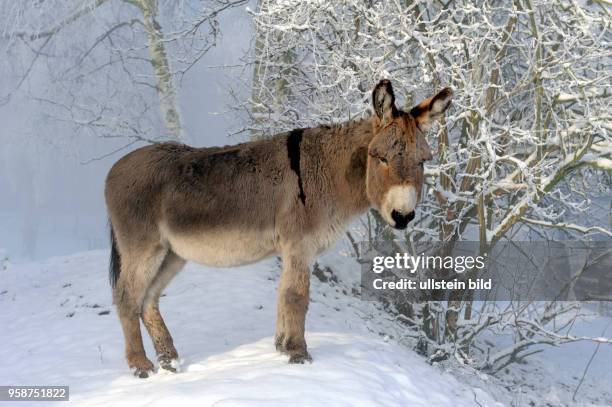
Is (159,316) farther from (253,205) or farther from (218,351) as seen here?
(253,205)

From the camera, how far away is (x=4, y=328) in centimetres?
772

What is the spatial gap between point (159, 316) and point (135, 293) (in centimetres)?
37

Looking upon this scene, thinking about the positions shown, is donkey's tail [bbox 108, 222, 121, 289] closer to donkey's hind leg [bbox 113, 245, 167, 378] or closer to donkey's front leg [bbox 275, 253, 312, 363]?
donkey's hind leg [bbox 113, 245, 167, 378]

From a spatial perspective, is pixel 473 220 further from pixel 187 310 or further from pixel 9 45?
pixel 9 45

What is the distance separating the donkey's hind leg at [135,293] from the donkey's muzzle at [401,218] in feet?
6.73

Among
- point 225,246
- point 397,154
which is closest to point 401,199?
point 397,154

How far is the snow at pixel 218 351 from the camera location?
4086 mm

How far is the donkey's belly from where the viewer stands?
15.5ft

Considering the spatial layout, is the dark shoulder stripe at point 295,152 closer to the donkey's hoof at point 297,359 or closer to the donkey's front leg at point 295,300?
the donkey's front leg at point 295,300

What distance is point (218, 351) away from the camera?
5516mm

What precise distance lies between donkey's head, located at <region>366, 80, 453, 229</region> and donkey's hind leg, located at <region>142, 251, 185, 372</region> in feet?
6.48

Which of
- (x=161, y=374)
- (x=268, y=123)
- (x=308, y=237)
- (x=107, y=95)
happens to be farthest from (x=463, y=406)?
(x=107, y=95)

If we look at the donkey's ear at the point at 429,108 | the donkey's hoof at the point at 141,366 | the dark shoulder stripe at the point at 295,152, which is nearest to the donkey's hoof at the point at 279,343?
the donkey's hoof at the point at 141,366

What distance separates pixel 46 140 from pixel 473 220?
10.1 metres
